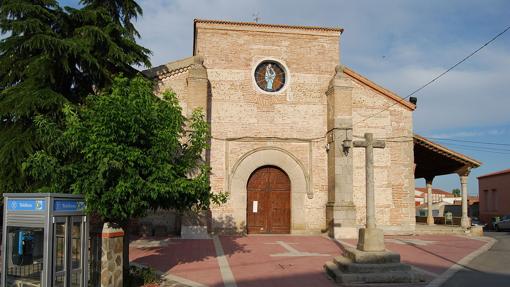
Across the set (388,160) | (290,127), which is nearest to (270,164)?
(290,127)

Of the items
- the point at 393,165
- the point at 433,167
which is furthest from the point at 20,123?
the point at 433,167

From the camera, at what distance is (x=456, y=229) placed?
20.8 metres

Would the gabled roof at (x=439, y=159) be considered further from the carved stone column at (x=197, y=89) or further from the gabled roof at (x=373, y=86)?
the carved stone column at (x=197, y=89)

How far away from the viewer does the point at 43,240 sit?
6840 millimetres

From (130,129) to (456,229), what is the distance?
17.9m

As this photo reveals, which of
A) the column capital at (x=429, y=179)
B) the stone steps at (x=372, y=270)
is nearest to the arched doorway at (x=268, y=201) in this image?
the stone steps at (x=372, y=270)

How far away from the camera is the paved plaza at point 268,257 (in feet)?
30.6

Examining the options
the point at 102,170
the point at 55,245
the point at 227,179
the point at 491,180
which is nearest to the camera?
the point at 55,245

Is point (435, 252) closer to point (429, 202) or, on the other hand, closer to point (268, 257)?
point (268, 257)

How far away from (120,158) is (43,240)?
68.2 inches

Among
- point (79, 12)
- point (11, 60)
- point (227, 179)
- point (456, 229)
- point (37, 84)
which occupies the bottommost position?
point (456, 229)

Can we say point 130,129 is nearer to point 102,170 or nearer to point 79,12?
point 102,170

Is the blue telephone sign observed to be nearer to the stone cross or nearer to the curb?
the stone cross

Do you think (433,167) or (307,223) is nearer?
(307,223)
